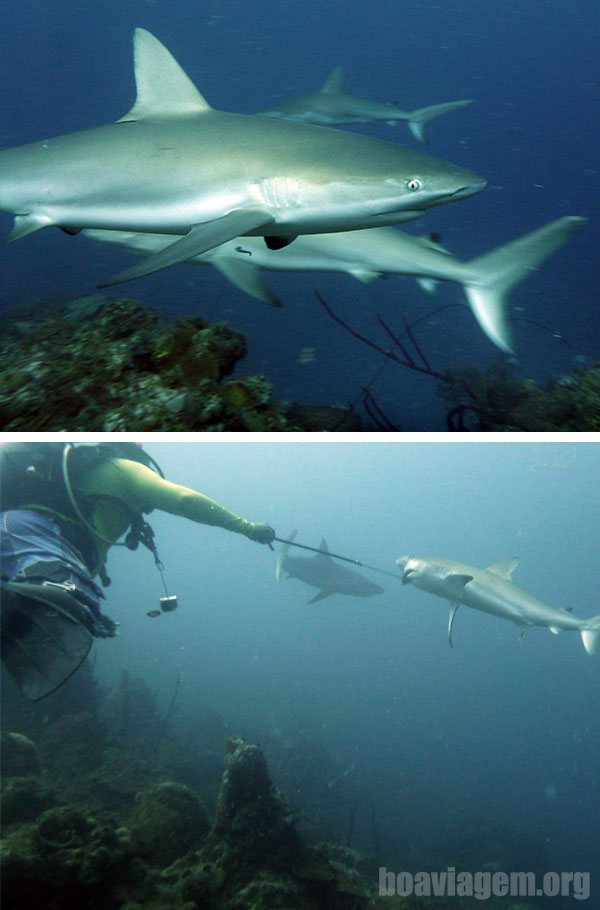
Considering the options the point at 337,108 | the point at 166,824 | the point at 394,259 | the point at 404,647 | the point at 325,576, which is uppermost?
the point at 337,108

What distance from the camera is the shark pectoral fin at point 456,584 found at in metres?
7.15

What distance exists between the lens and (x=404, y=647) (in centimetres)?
8369

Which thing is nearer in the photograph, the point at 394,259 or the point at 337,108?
the point at 394,259

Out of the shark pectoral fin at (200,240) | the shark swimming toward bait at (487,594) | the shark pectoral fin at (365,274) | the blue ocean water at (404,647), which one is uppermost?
the shark pectoral fin at (200,240)

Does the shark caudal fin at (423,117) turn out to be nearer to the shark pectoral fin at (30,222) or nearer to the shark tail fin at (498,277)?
the shark tail fin at (498,277)

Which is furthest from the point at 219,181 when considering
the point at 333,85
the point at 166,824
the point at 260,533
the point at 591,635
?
the point at 333,85

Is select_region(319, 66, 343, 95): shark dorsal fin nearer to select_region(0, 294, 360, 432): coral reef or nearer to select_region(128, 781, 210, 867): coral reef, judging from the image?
select_region(0, 294, 360, 432): coral reef

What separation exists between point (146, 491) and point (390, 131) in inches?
1556

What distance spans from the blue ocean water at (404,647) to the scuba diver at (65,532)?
16.1 inches

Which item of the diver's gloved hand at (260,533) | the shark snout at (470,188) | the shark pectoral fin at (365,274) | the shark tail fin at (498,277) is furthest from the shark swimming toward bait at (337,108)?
the shark snout at (470,188)

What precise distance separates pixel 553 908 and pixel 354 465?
29.0 feet

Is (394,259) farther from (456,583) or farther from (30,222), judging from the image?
(456,583)

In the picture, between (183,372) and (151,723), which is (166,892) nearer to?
(183,372)

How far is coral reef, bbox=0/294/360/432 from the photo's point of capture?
3.48 m
